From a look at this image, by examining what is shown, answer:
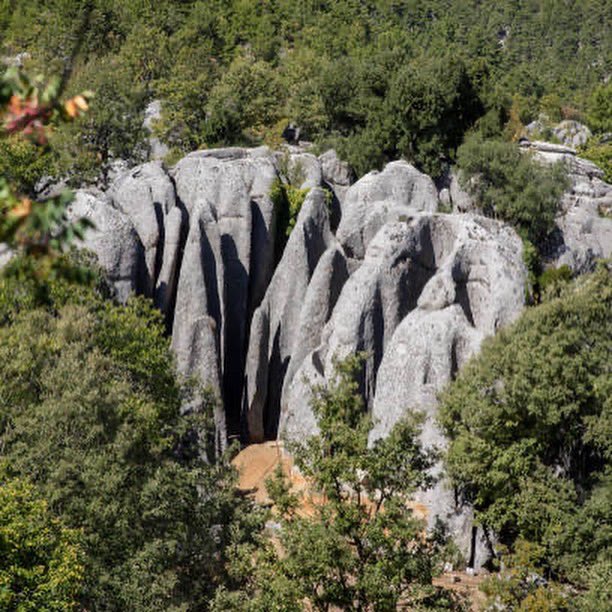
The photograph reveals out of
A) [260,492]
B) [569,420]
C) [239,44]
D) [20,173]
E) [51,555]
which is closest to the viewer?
[51,555]

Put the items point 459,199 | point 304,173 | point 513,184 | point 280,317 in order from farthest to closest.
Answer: point 459,199 < point 304,173 < point 513,184 < point 280,317

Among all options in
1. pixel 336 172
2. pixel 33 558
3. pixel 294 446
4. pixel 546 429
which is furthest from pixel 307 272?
pixel 33 558

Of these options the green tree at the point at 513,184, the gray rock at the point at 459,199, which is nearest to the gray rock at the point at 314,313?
the gray rock at the point at 459,199

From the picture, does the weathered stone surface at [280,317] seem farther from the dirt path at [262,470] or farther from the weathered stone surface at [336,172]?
the weathered stone surface at [336,172]

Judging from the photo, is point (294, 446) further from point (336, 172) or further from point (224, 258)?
point (336, 172)

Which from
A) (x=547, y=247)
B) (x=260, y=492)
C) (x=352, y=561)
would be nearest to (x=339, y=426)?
(x=352, y=561)

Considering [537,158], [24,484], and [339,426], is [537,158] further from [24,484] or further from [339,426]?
[24,484]
